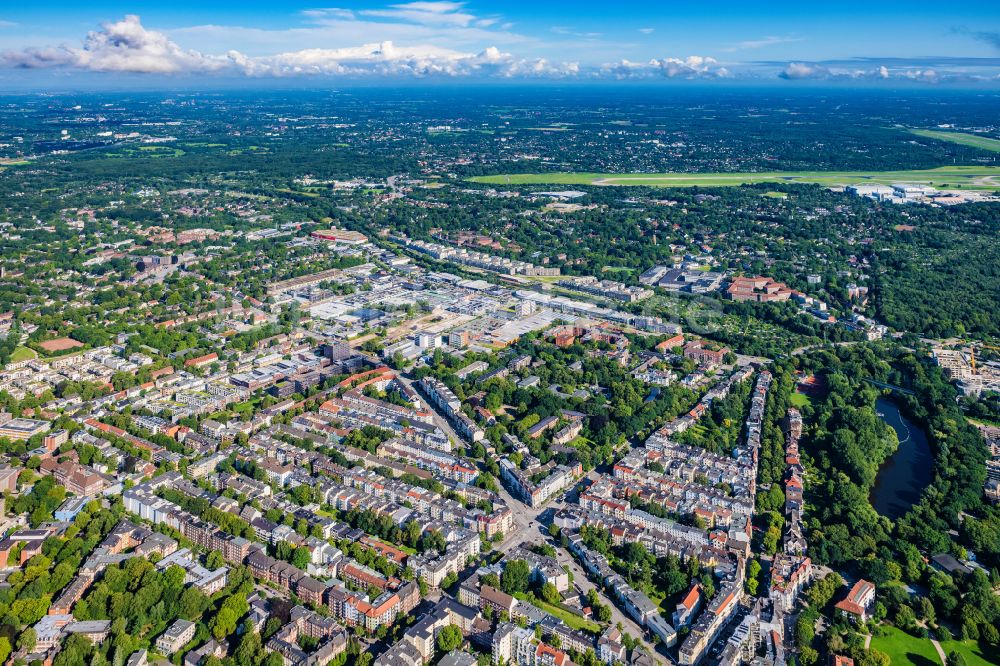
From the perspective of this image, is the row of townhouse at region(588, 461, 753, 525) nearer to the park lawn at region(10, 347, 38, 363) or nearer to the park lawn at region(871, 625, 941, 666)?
the park lawn at region(871, 625, 941, 666)

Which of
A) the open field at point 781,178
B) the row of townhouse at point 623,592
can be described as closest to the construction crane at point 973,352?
the row of townhouse at point 623,592

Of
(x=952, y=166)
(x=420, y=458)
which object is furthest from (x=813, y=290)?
(x=952, y=166)

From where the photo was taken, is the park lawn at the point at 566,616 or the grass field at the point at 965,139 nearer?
the park lawn at the point at 566,616

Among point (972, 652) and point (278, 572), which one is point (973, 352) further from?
point (278, 572)

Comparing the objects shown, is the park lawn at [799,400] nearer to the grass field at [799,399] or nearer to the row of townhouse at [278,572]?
the grass field at [799,399]

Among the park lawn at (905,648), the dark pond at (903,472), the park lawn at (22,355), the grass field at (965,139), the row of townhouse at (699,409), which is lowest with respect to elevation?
the dark pond at (903,472)
